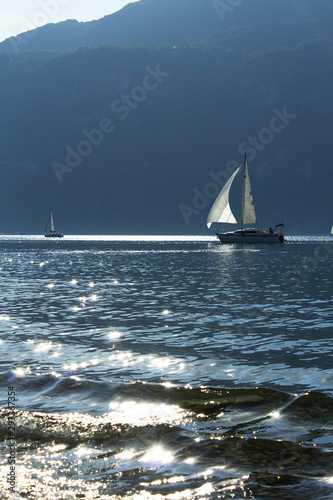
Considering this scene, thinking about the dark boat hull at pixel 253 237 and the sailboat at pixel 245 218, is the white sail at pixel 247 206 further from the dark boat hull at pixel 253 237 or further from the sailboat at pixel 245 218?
the dark boat hull at pixel 253 237

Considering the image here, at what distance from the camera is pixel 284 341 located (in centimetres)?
1722

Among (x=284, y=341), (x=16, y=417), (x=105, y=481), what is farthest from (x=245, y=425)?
(x=284, y=341)

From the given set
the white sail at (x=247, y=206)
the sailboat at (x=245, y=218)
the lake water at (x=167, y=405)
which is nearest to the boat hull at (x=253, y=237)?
the sailboat at (x=245, y=218)

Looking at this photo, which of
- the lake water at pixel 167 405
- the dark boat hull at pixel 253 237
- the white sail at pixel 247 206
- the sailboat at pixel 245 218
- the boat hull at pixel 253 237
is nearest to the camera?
the lake water at pixel 167 405

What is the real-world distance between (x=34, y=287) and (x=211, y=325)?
19985 millimetres

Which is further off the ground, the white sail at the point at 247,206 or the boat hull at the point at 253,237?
the white sail at the point at 247,206

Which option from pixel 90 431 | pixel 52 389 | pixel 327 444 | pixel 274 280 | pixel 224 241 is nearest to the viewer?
pixel 327 444

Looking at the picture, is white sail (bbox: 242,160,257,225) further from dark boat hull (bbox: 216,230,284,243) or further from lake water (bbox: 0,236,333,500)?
lake water (bbox: 0,236,333,500)

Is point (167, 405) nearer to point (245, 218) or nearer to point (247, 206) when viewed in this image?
point (245, 218)

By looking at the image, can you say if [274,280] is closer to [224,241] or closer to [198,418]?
[198,418]

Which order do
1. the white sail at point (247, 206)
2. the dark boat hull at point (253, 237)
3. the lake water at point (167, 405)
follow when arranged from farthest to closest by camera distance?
the dark boat hull at point (253, 237)
the white sail at point (247, 206)
the lake water at point (167, 405)

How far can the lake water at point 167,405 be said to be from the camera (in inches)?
274

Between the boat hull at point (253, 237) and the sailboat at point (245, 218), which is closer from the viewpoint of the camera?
the sailboat at point (245, 218)

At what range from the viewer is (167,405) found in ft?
34.0
